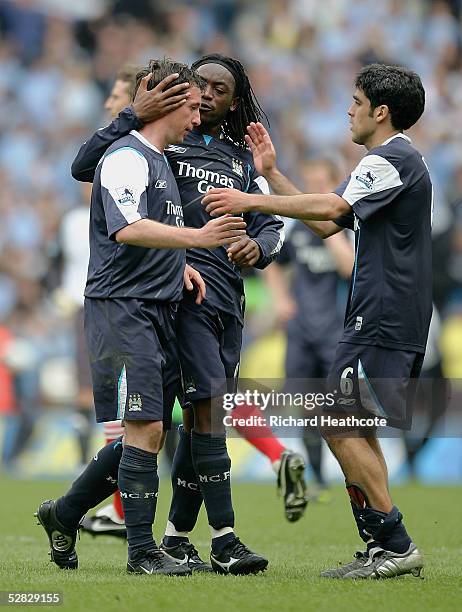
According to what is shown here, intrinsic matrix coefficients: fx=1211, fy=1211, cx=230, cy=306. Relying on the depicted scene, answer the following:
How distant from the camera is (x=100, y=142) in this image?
17.7 ft

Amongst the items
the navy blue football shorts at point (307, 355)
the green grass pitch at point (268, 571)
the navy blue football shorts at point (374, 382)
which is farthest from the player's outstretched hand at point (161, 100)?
the navy blue football shorts at point (307, 355)

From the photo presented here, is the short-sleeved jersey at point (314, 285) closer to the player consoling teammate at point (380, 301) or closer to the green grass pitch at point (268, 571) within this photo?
the green grass pitch at point (268, 571)

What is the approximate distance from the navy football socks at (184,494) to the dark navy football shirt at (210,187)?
69 cm

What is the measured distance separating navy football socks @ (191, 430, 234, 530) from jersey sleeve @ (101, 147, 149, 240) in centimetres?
107

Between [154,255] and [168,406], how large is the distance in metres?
0.72

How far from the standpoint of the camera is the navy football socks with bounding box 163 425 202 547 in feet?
18.7

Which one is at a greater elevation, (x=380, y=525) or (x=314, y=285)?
(x=314, y=285)

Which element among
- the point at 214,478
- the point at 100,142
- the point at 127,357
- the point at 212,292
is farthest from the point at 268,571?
the point at 100,142

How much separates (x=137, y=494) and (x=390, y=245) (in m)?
1.51

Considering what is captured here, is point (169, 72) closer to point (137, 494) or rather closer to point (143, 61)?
point (137, 494)

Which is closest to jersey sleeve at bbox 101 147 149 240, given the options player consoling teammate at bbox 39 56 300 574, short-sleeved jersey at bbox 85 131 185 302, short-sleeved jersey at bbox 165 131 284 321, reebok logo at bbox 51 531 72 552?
short-sleeved jersey at bbox 85 131 185 302

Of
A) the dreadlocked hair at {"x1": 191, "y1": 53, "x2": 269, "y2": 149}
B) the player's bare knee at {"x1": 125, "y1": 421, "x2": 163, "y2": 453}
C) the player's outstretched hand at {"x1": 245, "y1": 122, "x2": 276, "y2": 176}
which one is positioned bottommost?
the player's bare knee at {"x1": 125, "y1": 421, "x2": 163, "y2": 453}

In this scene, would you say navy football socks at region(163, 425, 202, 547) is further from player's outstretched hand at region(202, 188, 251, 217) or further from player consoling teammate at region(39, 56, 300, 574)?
player's outstretched hand at region(202, 188, 251, 217)

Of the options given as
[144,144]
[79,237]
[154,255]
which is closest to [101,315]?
[154,255]
